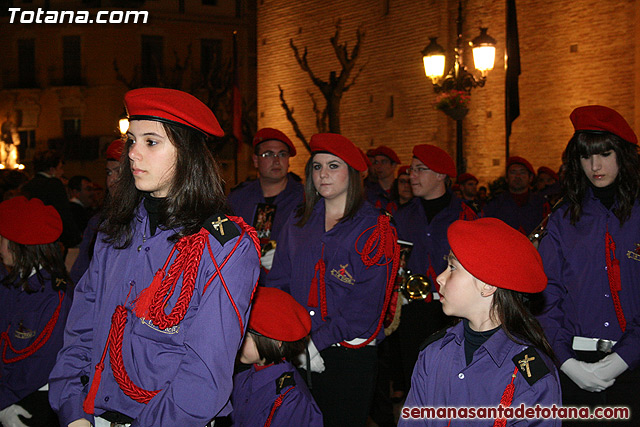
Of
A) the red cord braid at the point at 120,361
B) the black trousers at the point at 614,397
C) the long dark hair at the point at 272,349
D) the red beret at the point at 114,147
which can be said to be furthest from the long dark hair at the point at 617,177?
the red beret at the point at 114,147

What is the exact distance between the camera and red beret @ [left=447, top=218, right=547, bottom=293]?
2.87 metres

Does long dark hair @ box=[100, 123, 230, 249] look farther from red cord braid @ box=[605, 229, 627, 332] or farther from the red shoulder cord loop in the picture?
red cord braid @ box=[605, 229, 627, 332]

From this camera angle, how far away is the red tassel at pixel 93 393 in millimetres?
2572

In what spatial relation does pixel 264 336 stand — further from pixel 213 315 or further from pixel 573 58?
pixel 573 58

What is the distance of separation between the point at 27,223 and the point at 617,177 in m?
3.87

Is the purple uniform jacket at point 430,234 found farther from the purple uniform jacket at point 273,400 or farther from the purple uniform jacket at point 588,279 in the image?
the purple uniform jacket at point 273,400

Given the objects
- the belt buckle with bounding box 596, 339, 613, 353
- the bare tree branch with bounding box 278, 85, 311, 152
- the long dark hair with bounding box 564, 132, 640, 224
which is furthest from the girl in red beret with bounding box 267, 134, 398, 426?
the bare tree branch with bounding box 278, 85, 311, 152

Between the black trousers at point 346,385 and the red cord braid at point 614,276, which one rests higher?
the red cord braid at point 614,276

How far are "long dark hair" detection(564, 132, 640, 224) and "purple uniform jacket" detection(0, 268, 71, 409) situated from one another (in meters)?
3.46

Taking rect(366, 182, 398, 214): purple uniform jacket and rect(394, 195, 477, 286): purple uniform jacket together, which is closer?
rect(394, 195, 477, 286): purple uniform jacket

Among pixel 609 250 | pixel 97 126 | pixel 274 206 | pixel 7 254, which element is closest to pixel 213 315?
pixel 609 250

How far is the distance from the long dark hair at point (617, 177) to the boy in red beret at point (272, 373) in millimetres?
1860

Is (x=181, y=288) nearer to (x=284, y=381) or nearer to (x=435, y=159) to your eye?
(x=284, y=381)

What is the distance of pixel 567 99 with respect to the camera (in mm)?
20031
